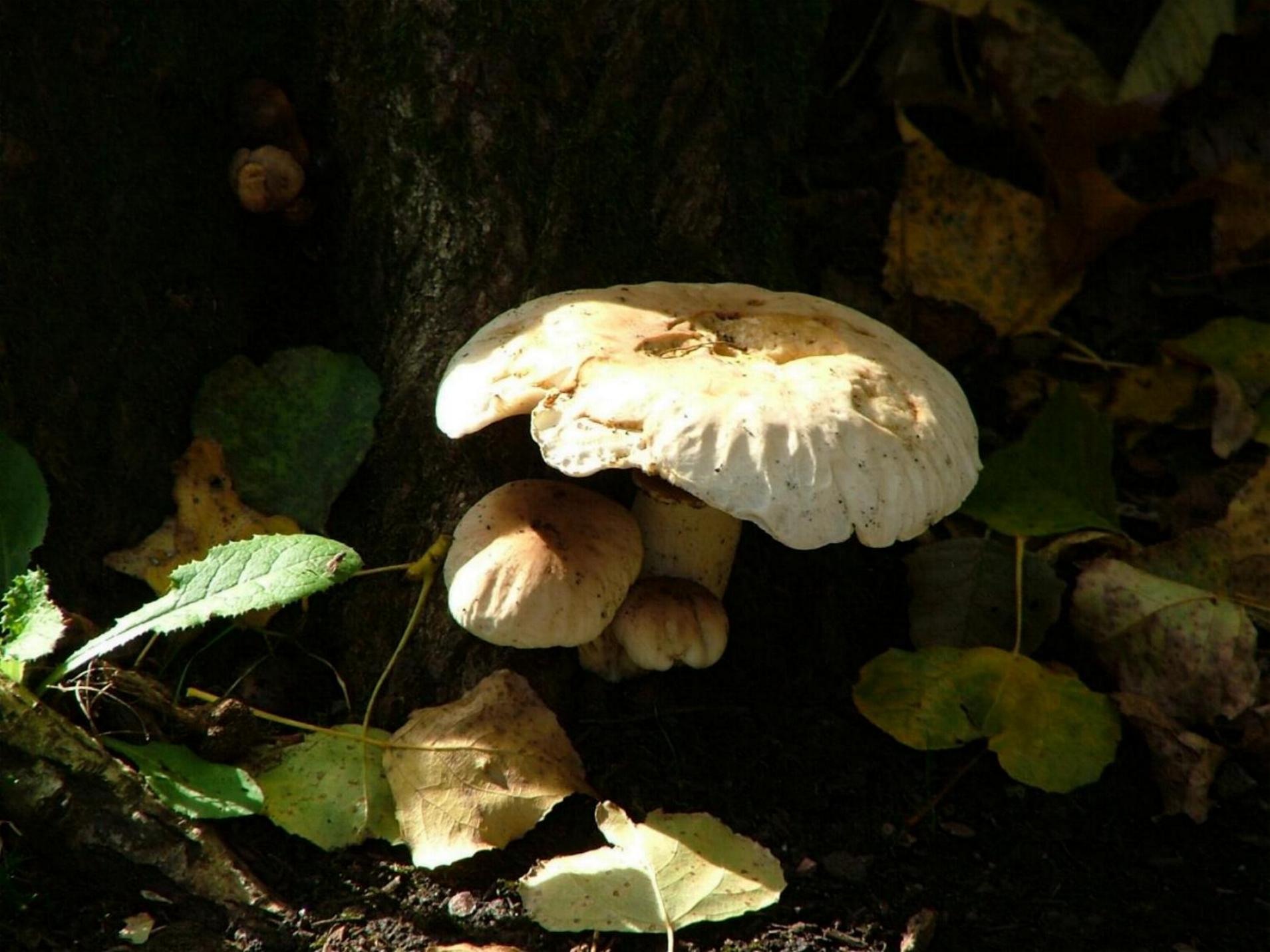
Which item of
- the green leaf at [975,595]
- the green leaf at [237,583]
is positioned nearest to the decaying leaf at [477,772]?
the green leaf at [237,583]

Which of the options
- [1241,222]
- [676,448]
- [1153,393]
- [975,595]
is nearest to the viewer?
[676,448]

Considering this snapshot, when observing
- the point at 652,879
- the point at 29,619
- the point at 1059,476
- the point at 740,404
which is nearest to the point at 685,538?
the point at 740,404

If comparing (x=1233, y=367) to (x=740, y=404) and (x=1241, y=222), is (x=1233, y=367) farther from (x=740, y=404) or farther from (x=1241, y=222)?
(x=740, y=404)

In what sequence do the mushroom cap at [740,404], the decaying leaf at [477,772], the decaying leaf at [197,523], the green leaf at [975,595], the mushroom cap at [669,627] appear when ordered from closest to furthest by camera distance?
the mushroom cap at [740,404]
the decaying leaf at [477,772]
the mushroom cap at [669,627]
the decaying leaf at [197,523]
the green leaf at [975,595]

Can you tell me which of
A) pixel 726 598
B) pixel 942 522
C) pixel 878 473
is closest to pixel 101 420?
pixel 726 598

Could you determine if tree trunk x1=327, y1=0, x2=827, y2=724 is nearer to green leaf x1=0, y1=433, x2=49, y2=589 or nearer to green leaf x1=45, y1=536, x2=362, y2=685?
green leaf x1=45, y1=536, x2=362, y2=685

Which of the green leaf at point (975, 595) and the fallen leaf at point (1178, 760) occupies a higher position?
the green leaf at point (975, 595)

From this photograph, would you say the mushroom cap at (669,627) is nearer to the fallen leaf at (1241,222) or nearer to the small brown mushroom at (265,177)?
the small brown mushroom at (265,177)
